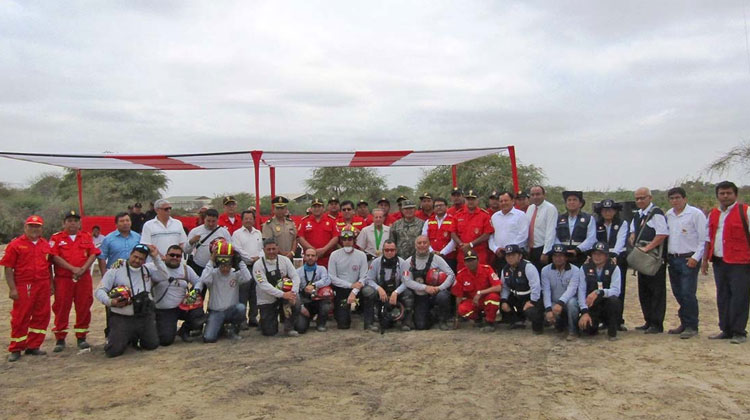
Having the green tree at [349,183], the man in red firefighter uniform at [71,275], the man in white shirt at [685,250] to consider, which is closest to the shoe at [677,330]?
the man in white shirt at [685,250]

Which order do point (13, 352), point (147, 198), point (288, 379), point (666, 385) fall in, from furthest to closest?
point (147, 198) < point (13, 352) < point (288, 379) < point (666, 385)

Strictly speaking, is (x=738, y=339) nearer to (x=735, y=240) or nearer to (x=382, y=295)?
(x=735, y=240)

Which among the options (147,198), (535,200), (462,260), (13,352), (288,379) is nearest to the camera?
(288,379)

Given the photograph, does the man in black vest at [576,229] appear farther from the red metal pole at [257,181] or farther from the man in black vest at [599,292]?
the red metal pole at [257,181]

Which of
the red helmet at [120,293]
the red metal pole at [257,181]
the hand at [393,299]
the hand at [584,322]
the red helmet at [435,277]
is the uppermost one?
the red metal pole at [257,181]

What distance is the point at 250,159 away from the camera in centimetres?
823

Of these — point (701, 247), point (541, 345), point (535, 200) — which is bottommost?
point (541, 345)

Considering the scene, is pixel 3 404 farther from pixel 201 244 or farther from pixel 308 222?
pixel 308 222

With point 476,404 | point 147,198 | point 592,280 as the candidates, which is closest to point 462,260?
point 592,280

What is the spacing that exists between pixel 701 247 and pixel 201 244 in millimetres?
6048

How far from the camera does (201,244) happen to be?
6902mm

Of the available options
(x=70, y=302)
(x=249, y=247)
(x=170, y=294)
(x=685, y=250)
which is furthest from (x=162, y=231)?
(x=685, y=250)

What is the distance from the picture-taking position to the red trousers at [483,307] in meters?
6.54

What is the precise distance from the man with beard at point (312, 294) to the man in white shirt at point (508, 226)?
230 centimetres
